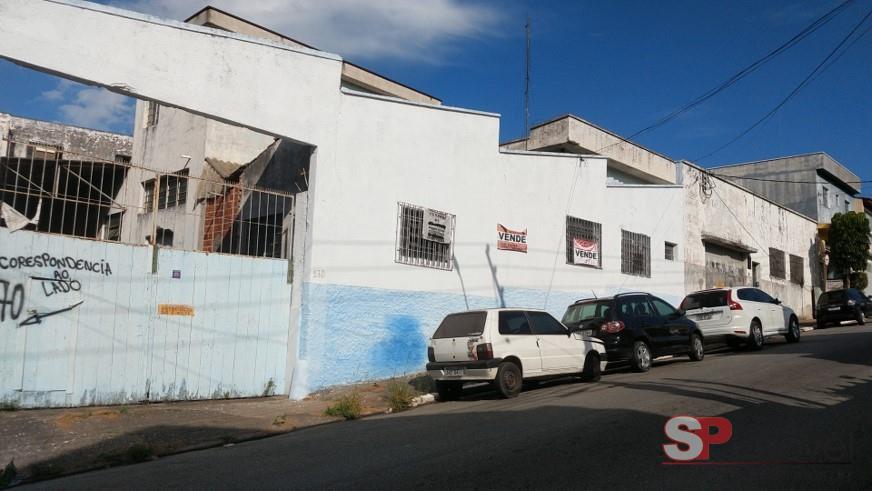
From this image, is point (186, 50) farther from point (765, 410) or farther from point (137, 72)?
point (765, 410)

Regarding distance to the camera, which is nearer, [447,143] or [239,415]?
[239,415]

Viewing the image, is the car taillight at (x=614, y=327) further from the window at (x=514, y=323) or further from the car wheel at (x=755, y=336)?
the car wheel at (x=755, y=336)

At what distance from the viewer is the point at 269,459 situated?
757 cm

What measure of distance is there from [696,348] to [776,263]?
66.2 feet

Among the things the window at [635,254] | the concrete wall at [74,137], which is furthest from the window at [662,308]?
the concrete wall at [74,137]

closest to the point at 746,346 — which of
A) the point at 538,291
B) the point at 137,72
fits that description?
the point at 538,291

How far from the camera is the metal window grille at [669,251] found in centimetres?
2370

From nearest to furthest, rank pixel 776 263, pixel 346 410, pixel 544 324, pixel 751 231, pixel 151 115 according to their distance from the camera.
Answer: pixel 346 410 < pixel 544 324 < pixel 151 115 < pixel 751 231 < pixel 776 263

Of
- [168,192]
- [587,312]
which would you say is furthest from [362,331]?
[168,192]

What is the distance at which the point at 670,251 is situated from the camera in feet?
78.7

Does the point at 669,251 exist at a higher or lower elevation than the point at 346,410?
higher

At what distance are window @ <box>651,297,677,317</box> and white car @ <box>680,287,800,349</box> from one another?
2252mm

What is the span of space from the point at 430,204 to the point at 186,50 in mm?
6010

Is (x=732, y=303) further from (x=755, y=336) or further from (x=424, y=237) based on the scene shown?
(x=424, y=237)
